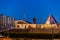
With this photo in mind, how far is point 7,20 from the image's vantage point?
4.55 m

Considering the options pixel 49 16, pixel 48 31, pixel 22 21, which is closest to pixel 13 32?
pixel 48 31

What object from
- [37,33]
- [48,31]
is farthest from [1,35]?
[48,31]

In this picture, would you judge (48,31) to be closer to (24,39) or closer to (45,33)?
(45,33)

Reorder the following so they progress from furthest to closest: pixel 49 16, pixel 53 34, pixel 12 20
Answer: pixel 12 20
pixel 49 16
pixel 53 34

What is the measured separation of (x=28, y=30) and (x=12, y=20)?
1.44 m

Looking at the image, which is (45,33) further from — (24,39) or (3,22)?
(3,22)

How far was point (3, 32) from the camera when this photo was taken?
12.2 feet

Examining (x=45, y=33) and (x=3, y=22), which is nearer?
(x=45, y=33)

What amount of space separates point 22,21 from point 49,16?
1.11 meters

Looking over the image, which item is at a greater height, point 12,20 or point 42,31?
point 12,20

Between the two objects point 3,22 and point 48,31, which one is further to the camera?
point 3,22

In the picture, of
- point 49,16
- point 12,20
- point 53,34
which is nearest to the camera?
point 53,34

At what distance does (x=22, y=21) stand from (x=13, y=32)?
5.27ft

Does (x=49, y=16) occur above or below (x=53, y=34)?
above
